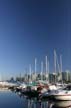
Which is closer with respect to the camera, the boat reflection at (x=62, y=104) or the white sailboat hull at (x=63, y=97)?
the boat reflection at (x=62, y=104)

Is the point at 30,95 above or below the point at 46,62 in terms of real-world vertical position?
below

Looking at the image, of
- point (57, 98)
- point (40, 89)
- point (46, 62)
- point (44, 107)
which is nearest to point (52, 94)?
point (57, 98)

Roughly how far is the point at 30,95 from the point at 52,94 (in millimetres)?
12947

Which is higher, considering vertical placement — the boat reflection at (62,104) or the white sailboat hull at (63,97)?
the white sailboat hull at (63,97)

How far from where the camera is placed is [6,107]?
30.4m

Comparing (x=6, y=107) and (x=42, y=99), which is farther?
(x=42, y=99)

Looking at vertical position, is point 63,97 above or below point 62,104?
above

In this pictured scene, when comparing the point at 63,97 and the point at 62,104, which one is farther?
the point at 63,97

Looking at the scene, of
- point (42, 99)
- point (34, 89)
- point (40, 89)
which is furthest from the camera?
point (34, 89)

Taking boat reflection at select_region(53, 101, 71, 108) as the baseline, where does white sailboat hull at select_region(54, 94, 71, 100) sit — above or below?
above

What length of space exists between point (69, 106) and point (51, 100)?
175 inches

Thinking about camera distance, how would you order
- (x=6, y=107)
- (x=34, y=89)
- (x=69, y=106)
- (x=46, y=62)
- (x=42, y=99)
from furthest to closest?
(x=46, y=62), (x=34, y=89), (x=42, y=99), (x=6, y=107), (x=69, y=106)

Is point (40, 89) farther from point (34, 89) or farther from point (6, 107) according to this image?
point (6, 107)

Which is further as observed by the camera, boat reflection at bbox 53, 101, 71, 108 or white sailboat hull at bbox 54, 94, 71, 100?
white sailboat hull at bbox 54, 94, 71, 100
